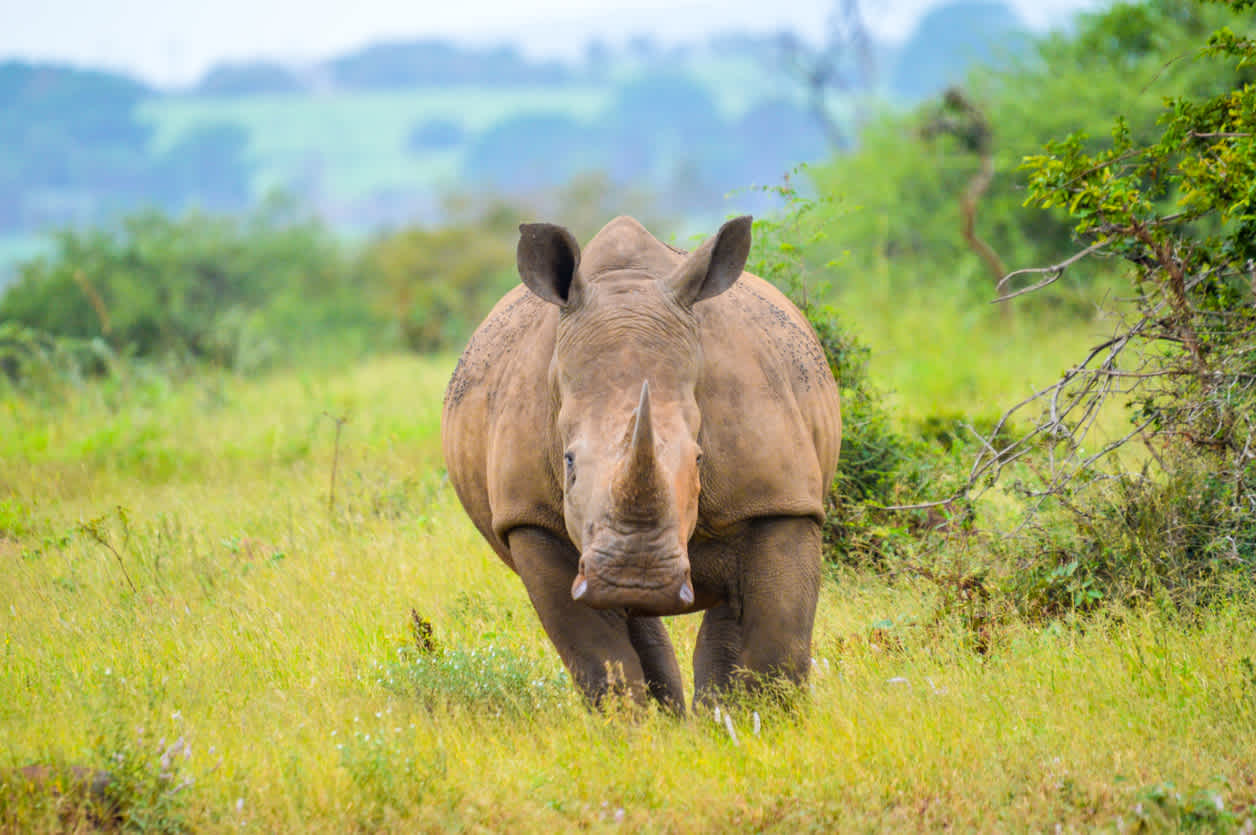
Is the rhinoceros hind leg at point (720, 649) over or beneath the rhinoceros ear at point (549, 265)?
beneath

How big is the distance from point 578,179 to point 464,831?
4373 centimetres

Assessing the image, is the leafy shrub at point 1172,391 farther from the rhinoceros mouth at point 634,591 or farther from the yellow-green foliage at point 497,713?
the rhinoceros mouth at point 634,591

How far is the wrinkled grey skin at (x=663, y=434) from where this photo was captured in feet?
13.3

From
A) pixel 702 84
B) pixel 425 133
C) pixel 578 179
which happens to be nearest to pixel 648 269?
pixel 578 179

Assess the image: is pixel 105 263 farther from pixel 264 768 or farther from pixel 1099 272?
pixel 264 768

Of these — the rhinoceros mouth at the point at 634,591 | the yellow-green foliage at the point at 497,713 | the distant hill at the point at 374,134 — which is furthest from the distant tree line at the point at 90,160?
the rhinoceros mouth at the point at 634,591

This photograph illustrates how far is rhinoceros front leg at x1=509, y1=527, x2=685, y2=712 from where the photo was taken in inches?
179

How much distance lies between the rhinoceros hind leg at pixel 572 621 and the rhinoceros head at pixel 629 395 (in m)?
0.31

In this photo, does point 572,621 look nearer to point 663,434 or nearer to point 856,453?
point 663,434

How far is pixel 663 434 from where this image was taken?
3.95 m

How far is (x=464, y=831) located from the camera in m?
3.95

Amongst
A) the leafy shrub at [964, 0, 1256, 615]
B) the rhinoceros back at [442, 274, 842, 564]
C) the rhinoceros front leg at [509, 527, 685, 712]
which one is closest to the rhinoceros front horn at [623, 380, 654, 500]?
the rhinoceros back at [442, 274, 842, 564]

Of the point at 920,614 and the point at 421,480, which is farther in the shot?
the point at 421,480

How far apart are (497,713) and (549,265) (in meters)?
1.69
